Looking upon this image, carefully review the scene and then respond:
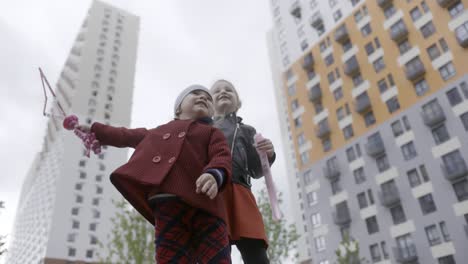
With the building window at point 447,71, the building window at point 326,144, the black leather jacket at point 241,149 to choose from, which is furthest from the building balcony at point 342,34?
the black leather jacket at point 241,149

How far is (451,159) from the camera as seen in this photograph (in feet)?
96.1

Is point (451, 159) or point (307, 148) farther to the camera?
point (307, 148)

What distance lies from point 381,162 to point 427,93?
648cm

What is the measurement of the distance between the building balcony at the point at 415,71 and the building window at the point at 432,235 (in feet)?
38.4

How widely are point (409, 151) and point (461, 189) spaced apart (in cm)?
485

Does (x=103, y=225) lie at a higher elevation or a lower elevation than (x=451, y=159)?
higher

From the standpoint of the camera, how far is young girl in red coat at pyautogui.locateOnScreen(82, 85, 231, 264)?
2.53m

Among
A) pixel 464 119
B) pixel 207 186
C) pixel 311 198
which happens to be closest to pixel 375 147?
pixel 464 119

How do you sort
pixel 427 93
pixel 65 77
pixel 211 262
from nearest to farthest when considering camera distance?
pixel 211 262 → pixel 427 93 → pixel 65 77

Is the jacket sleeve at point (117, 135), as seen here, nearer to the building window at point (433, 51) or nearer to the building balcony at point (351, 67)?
the building window at point (433, 51)

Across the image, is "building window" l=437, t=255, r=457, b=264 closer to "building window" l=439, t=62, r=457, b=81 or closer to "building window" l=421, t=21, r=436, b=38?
"building window" l=439, t=62, r=457, b=81

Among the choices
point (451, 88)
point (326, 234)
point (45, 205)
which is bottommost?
point (326, 234)

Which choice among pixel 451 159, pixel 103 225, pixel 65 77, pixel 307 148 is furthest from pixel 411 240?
pixel 65 77

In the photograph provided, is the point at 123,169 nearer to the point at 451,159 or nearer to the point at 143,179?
the point at 143,179
